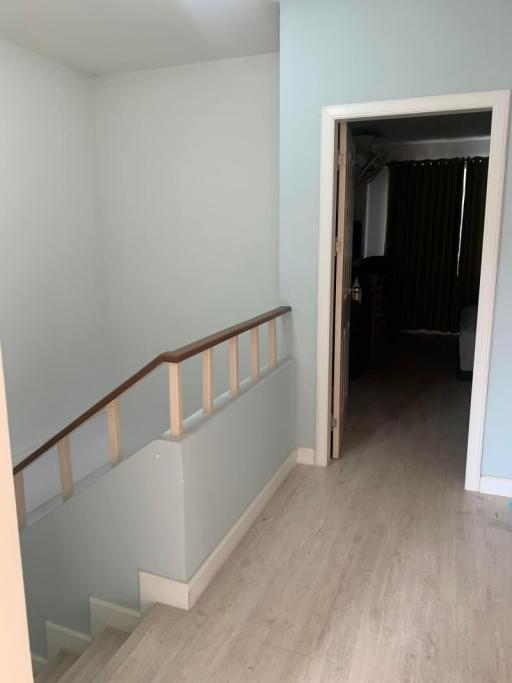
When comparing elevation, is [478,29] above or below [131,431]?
above

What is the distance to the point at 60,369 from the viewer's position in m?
4.13

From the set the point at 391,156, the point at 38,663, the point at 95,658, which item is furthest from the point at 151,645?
the point at 391,156

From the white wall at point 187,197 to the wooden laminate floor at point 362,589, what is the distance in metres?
1.55

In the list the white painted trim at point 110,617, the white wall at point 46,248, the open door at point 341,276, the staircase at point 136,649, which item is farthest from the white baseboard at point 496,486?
the white wall at point 46,248

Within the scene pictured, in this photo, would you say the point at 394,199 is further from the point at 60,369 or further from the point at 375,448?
the point at 60,369

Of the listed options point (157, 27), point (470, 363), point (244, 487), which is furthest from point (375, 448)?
point (157, 27)

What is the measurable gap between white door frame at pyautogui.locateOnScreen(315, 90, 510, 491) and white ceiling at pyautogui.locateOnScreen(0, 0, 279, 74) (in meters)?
0.76

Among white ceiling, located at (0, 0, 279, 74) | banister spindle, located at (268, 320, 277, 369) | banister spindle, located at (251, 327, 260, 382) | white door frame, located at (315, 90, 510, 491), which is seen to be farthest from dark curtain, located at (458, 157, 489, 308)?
banister spindle, located at (251, 327, 260, 382)

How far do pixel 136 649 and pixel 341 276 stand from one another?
2.14 meters

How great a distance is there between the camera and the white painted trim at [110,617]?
234 cm

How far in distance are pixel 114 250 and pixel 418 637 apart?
11.4 feet

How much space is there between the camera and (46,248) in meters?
3.91

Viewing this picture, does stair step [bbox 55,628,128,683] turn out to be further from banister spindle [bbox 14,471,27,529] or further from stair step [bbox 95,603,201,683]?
banister spindle [bbox 14,471,27,529]

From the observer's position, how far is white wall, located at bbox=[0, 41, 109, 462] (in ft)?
11.8
